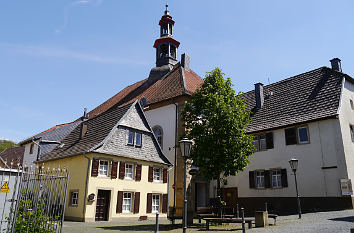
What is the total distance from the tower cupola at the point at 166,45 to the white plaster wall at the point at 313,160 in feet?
56.1

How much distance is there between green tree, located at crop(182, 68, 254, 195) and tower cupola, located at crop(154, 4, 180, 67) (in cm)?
1885

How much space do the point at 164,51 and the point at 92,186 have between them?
22.1 meters

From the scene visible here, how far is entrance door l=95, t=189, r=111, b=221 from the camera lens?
723 inches

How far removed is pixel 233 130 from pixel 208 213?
4.93m

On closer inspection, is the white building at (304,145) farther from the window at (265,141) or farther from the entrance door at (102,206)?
the entrance door at (102,206)

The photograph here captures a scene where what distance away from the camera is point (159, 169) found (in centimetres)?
2278

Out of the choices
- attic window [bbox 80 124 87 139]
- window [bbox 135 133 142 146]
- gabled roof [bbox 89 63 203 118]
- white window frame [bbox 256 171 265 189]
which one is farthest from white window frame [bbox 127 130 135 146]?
white window frame [bbox 256 171 265 189]

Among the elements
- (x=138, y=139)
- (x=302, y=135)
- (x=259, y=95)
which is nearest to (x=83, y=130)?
(x=138, y=139)

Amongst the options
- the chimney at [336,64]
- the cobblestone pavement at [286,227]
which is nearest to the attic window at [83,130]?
the cobblestone pavement at [286,227]

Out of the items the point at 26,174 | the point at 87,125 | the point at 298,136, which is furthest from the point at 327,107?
the point at 26,174

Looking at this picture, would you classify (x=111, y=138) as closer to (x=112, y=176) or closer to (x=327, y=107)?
(x=112, y=176)

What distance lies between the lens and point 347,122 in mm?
21078

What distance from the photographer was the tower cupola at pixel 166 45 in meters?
35.4

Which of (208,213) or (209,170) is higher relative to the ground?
(209,170)
